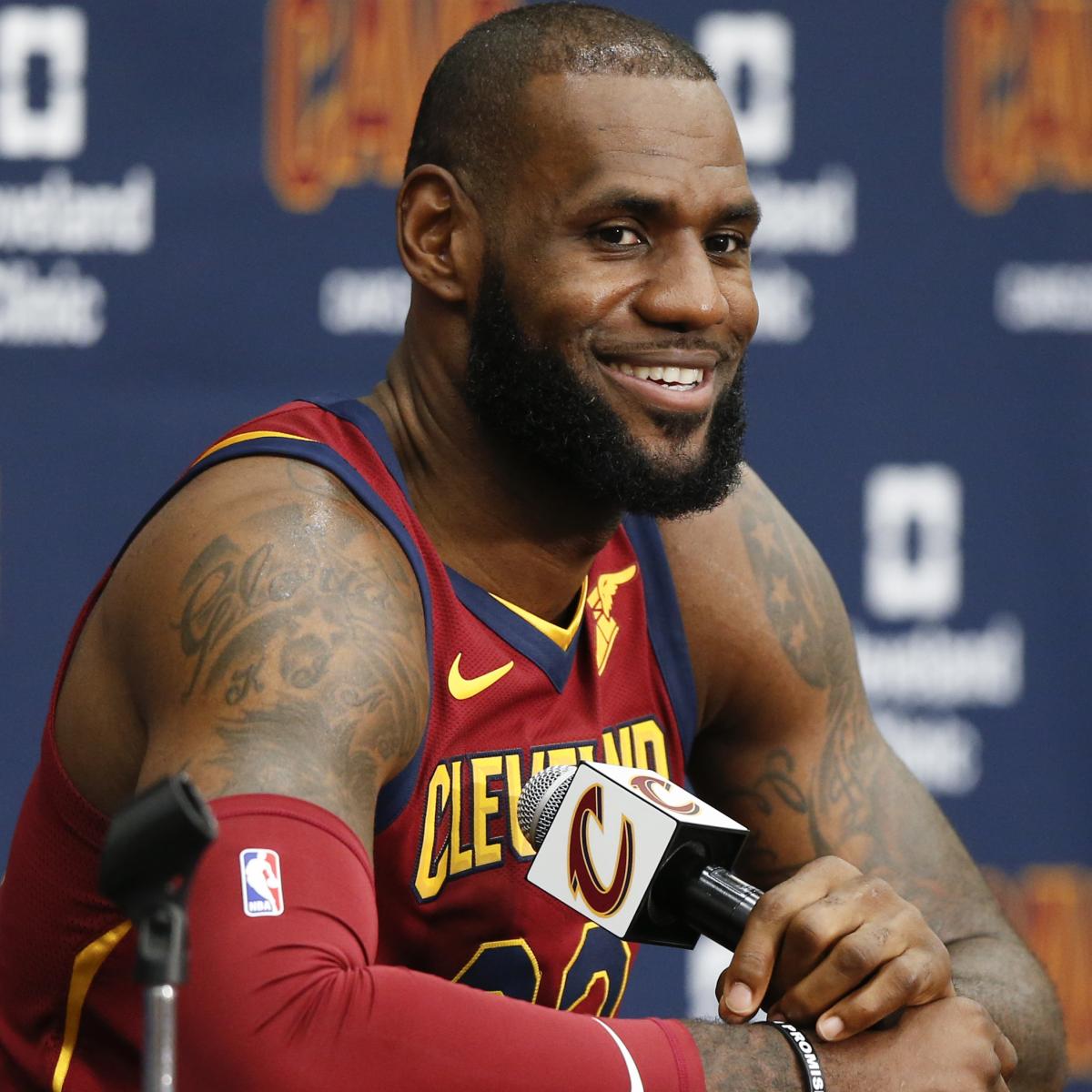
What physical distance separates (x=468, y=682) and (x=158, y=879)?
81 cm

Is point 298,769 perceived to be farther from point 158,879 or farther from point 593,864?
point 158,879

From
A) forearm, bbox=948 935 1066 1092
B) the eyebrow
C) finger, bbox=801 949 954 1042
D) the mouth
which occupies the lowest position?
forearm, bbox=948 935 1066 1092

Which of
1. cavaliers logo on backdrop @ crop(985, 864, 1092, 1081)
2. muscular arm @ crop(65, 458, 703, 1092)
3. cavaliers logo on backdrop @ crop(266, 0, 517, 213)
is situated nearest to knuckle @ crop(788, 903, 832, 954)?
muscular arm @ crop(65, 458, 703, 1092)

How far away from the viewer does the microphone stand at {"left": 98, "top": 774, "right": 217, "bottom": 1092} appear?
3.34ft

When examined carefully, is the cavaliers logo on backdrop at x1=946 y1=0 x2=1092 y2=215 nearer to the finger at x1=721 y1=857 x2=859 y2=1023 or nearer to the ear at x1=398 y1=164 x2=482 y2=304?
the ear at x1=398 y1=164 x2=482 y2=304

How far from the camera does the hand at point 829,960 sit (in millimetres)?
1535

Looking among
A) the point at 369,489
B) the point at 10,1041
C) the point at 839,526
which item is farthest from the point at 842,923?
the point at 839,526

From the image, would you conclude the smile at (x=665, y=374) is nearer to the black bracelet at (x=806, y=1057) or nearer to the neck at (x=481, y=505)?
the neck at (x=481, y=505)

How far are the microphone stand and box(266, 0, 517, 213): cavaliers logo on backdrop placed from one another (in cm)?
214

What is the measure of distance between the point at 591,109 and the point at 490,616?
532mm

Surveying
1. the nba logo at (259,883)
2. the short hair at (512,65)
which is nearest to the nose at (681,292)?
the short hair at (512,65)

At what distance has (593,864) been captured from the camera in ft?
5.05

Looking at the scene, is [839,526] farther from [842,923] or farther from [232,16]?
[842,923]

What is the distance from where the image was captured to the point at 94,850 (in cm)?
170
